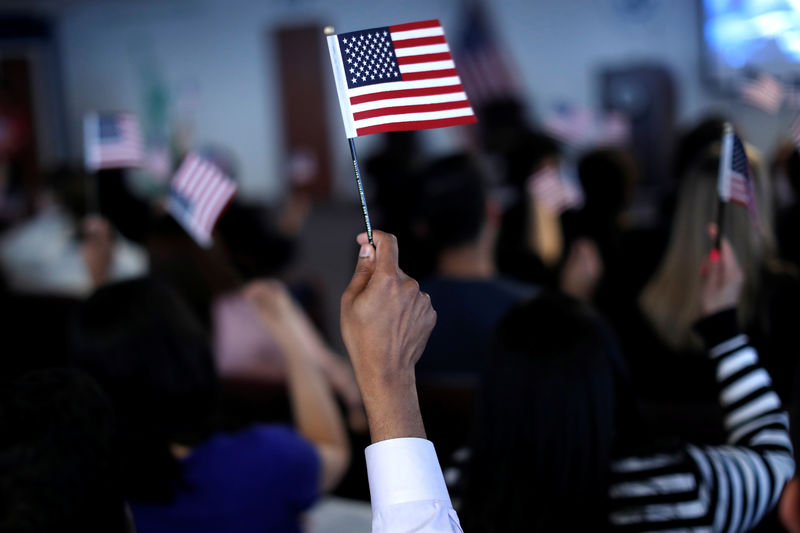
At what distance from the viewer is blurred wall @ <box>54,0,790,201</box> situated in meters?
8.01

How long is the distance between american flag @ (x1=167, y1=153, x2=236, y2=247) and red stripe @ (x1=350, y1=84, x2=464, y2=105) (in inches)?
44.6

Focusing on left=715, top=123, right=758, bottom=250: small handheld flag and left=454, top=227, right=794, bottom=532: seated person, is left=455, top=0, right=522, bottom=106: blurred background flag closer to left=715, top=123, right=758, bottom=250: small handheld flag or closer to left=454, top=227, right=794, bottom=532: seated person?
left=715, top=123, right=758, bottom=250: small handheld flag

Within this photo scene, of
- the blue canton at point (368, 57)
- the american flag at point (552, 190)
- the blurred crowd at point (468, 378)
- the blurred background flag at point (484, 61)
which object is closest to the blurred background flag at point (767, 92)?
the blurred crowd at point (468, 378)

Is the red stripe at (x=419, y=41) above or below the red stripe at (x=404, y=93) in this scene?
above

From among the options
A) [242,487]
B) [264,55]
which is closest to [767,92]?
[242,487]

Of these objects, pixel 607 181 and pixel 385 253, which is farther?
pixel 607 181

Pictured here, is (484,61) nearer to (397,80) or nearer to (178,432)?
(178,432)

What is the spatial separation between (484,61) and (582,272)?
6649mm

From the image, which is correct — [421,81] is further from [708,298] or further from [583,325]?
[708,298]

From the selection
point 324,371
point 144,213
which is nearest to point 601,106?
point 144,213

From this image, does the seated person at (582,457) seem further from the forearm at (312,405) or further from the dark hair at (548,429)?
the forearm at (312,405)

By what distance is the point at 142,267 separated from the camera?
393cm

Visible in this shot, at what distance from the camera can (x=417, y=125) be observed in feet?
3.65

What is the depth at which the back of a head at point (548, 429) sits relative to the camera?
1255 mm
